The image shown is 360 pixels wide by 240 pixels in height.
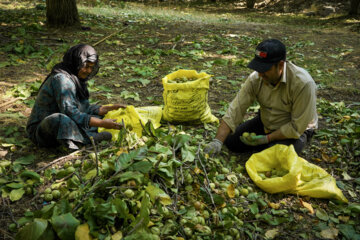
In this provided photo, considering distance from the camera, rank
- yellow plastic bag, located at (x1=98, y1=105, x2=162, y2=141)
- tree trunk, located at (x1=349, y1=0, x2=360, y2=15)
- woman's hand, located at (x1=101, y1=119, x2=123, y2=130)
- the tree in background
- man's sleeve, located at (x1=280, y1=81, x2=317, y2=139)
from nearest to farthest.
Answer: man's sleeve, located at (x1=280, y1=81, x2=317, y2=139), woman's hand, located at (x1=101, y1=119, x2=123, y2=130), yellow plastic bag, located at (x1=98, y1=105, x2=162, y2=141), tree trunk, located at (x1=349, y1=0, x2=360, y2=15), the tree in background

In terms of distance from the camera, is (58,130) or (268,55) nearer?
(268,55)

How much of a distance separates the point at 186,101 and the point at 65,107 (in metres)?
1.23

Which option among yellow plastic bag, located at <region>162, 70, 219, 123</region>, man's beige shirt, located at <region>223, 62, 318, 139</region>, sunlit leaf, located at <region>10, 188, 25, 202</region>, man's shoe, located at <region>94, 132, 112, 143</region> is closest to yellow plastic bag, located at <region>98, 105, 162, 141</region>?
man's shoe, located at <region>94, 132, 112, 143</region>

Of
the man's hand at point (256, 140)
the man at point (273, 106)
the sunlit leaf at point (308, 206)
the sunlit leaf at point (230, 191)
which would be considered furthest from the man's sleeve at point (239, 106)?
the sunlit leaf at point (308, 206)

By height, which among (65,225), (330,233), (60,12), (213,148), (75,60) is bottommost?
(330,233)

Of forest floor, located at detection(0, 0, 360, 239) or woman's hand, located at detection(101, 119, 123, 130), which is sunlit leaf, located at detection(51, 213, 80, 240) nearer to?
forest floor, located at detection(0, 0, 360, 239)

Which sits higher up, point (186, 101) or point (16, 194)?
point (186, 101)

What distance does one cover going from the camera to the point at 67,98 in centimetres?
253

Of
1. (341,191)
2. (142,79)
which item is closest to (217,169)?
(341,191)

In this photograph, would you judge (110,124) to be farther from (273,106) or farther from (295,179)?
(295,179)

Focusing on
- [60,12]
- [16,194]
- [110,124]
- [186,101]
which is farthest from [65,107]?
[60,12]

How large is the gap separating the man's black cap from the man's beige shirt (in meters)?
0.22

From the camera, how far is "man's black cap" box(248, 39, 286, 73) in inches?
90.9

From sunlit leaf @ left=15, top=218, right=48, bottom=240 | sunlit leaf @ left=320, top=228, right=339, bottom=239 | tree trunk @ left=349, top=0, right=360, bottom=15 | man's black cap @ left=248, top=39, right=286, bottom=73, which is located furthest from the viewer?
tree trunk @ left=349, top=0, right=360, bottom=15
